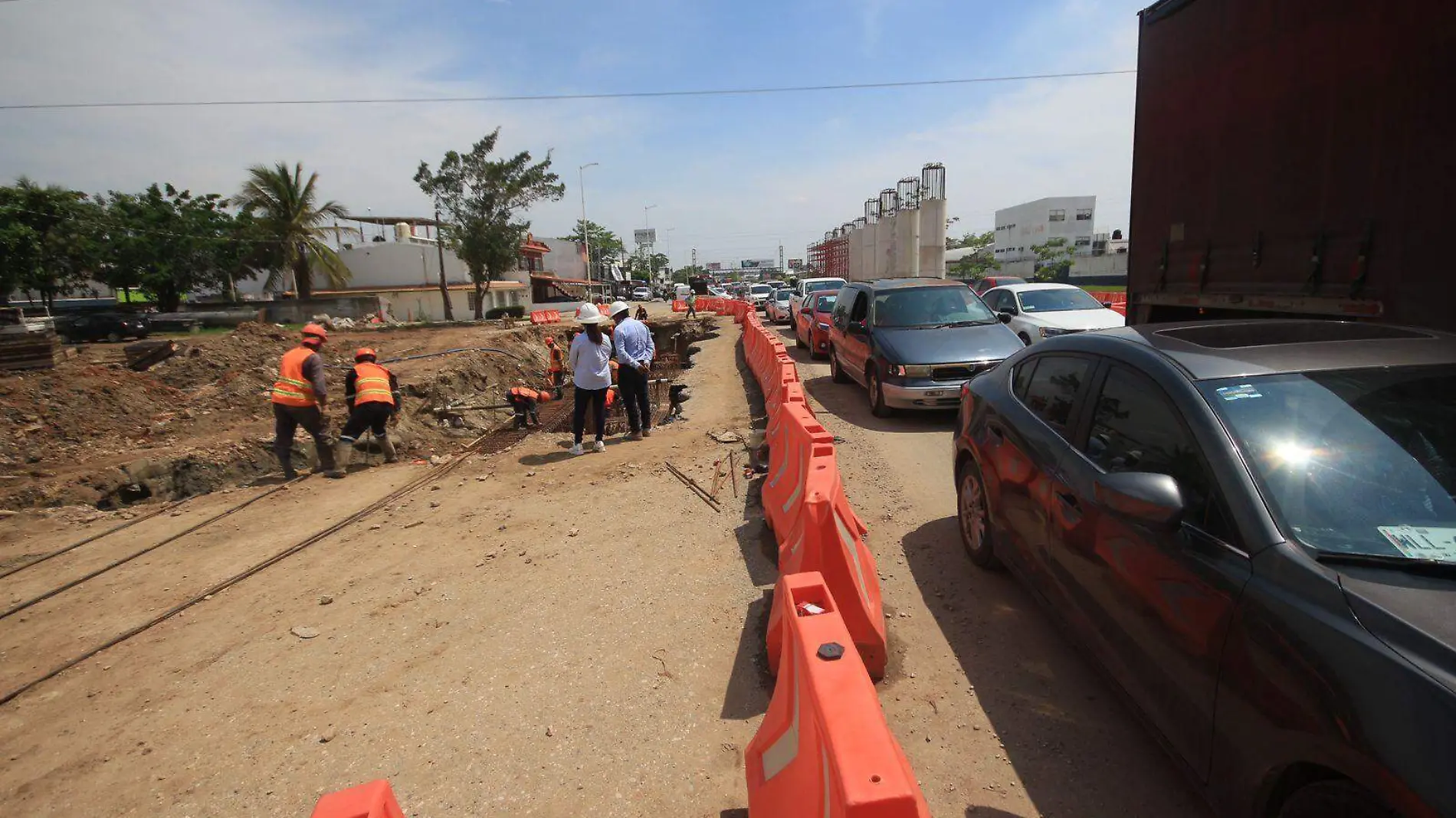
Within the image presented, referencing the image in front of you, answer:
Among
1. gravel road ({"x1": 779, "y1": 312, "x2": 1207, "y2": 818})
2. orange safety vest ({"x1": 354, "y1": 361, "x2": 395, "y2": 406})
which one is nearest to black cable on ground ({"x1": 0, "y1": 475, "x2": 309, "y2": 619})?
orange safety vest ({"x1": 354, "y1": 361, "x2": 395, "y2": 406})

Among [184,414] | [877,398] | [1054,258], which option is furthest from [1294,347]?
[1054,258]

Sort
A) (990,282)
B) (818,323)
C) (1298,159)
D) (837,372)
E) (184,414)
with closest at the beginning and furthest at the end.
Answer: (1298,159) → (837,372) → (184,414) → (818,323) → (990,282)

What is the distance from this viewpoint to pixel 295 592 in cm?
492

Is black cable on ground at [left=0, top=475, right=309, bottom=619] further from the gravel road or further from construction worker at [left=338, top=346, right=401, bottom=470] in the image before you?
the gravel road

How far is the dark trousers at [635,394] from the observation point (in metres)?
8.61

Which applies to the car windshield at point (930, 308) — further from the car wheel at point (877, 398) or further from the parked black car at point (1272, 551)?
the parked black car at point (1272, 551)

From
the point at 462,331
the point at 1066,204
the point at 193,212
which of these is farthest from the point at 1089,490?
the point at 1066,204

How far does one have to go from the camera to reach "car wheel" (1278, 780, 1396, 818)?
1604 millimetres

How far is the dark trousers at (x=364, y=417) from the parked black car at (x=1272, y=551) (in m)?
7.39

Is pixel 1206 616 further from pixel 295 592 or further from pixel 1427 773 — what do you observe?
pixel 295 592

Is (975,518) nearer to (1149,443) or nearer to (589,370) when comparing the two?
(1149,443)

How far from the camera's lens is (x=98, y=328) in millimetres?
28422

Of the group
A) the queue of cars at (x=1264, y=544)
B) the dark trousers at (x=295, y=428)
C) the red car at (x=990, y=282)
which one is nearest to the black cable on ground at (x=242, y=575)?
the dark trousers at (x=295, y=428)

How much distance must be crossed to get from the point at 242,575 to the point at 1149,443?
604 cm
